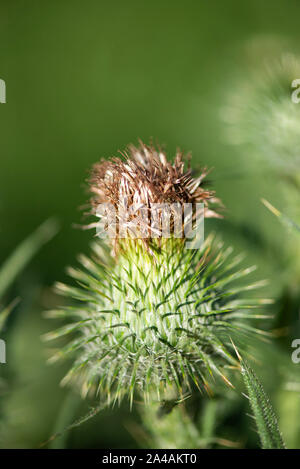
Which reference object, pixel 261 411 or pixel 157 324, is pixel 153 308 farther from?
pixel 261 411

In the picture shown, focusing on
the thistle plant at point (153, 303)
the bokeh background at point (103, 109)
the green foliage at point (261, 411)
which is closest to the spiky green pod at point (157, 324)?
the thistle plant at point (153, 303)

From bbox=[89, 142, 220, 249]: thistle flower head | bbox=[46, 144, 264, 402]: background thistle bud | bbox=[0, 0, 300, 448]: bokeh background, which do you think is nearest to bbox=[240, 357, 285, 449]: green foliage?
bbox=[46, 144, 264, 402]: background thistle bud

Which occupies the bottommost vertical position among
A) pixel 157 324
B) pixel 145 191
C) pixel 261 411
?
pixel 261 411

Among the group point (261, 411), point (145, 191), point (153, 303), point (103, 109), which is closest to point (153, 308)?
point (153, 303)

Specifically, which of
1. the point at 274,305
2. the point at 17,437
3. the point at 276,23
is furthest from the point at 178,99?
the point at 17,437

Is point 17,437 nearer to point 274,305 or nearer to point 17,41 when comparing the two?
point 274,305

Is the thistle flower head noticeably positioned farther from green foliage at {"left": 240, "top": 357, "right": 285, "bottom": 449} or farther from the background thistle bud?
green foliage at {"left": 240, "top": 357, "right": 285, "bottom": 449}
